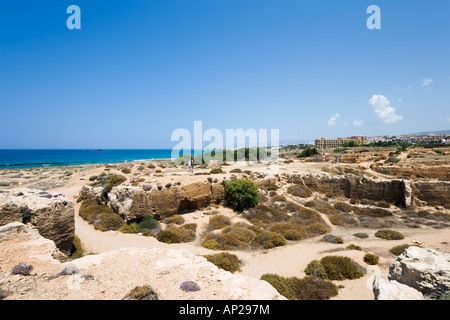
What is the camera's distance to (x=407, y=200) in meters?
19.0

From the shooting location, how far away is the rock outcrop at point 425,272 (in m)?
5.20

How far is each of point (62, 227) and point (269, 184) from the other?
18.8 meters

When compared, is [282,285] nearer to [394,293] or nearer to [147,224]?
[394,293]

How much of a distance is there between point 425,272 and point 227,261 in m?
7.07

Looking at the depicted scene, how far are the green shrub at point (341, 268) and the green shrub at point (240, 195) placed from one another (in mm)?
8915

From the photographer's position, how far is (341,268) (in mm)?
9219

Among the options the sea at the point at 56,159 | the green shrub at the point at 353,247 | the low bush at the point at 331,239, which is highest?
the sea at the point at 56,159

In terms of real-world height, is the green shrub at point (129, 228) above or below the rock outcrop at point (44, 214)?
below

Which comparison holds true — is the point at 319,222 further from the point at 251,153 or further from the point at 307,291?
the point at 251,153

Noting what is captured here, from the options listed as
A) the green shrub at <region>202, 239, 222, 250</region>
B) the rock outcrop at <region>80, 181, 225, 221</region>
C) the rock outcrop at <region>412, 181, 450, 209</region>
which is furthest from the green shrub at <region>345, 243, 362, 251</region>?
the rock outcrop at <region>412, 181, 450, 209</region>

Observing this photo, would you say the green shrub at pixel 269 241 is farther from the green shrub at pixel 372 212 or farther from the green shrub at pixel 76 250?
the green shrub at pixel 372 212

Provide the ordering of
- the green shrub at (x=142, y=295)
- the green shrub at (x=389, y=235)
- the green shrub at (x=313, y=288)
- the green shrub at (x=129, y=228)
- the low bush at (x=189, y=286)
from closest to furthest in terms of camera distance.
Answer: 1. the green shrub at (x=142, y=295)
2. the low bush at (x=189, y=286)
3. the green shrub at (x=313, y=288)
4. the green shrub at (x=389, y=235)
5. the green shrub at (x=129, y=228)

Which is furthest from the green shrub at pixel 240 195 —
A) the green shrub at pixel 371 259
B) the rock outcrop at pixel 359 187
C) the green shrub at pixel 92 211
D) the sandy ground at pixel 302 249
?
the green shrub at pixel 92 211

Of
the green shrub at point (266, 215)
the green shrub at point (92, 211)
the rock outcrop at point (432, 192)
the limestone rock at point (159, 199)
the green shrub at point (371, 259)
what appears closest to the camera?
the green shrub at point (371, 259)
